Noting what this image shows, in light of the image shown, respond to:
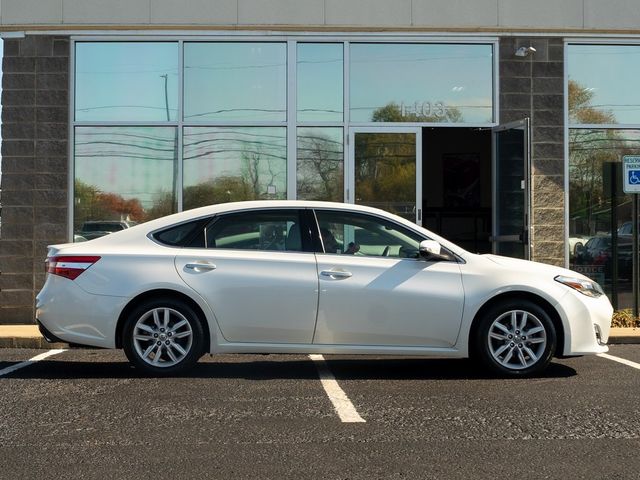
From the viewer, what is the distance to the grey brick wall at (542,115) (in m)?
11.9

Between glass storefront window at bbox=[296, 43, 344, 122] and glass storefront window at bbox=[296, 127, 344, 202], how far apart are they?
23 centimetres

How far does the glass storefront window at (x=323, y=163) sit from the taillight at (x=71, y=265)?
17.2ft

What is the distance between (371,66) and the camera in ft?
39.0

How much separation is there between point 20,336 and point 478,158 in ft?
33.8

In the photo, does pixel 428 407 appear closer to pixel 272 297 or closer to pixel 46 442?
pixel 272 297

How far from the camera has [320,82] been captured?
11812 mm

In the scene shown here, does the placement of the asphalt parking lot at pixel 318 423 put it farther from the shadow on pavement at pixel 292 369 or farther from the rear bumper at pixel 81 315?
the rear bumper at pixel 81 315

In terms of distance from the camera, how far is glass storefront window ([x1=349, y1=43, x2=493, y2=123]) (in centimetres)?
1187

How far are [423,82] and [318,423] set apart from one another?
772cm

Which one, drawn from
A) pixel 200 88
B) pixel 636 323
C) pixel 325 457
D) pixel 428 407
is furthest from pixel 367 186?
pixel 325 457

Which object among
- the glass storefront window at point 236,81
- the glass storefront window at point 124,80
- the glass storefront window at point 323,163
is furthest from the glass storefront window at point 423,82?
the glass storefront window at point 124,80

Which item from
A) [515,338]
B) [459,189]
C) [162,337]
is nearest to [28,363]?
[162,337]

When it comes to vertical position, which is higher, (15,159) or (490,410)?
(15,159)

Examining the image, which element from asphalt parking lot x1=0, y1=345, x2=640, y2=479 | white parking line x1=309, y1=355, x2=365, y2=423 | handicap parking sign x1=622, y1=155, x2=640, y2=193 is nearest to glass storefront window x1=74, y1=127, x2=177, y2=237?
asphalt parking lot x1=0, y1=345, x2=640, y2=479
